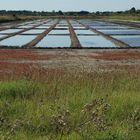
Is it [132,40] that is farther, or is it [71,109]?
[132,40]

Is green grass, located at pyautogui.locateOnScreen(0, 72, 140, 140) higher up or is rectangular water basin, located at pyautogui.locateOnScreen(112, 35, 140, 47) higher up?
green grass, located at pyautogui.locateOnScreen(0, 72, 140, 140)

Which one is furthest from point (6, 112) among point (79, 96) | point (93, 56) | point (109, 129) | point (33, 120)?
point (93, 56)

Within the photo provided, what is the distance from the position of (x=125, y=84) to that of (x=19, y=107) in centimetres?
219

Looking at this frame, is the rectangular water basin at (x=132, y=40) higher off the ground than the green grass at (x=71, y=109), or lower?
lower

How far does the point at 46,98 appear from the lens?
5461 mm

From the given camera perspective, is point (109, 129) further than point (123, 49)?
No

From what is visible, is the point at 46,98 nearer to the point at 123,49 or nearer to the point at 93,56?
the point at 93,56

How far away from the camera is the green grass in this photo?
3.79 meters

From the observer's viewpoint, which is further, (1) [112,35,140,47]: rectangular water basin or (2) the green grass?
(1) [112,35,140,47]: rectangular water basin

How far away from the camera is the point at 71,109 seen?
5043 millimetres

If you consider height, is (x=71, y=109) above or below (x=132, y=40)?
above

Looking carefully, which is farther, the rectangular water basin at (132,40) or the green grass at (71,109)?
the rectangular water basin at (132,40)

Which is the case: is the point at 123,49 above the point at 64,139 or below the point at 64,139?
below

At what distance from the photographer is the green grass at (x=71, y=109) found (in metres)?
3.79
